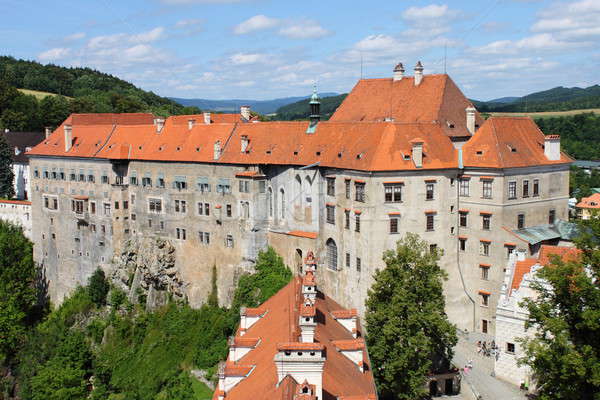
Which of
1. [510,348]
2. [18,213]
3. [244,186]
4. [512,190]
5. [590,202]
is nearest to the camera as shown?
[510,348]

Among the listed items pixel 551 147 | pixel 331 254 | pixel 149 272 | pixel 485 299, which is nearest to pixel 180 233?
pixel 149 272

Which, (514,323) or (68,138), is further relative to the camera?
(68,138)

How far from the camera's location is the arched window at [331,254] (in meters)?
54.1

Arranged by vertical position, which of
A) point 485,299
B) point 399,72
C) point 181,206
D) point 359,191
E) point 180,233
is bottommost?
point 485,299

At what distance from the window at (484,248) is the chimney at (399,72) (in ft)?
59.6

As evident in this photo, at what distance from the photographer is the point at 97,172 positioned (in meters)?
72.8

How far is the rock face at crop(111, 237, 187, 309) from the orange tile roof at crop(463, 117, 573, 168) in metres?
30.3

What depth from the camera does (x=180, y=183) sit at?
6544 cm

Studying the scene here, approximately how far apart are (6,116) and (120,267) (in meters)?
59.0

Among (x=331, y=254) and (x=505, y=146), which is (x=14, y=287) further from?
(x=505, y=146)

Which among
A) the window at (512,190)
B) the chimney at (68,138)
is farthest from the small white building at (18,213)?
the window at (512,190)

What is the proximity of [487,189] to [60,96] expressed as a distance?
10675 centimetres

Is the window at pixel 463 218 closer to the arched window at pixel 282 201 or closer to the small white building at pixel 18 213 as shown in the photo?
the arched window at pixel 282 201

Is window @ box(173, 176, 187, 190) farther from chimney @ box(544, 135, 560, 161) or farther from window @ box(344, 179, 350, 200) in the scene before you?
chimney @ box(544, 135, 560, 161)
